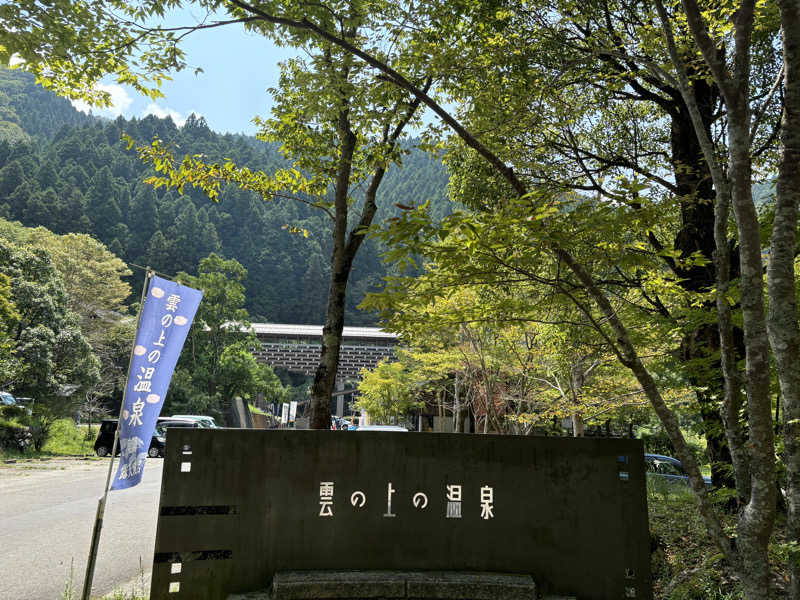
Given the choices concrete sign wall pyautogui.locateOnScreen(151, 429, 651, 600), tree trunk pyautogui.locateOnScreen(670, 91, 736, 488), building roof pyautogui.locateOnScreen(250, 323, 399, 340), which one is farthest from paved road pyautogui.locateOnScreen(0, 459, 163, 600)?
building roof pyautogui.locateOnScreen(250, 323, 399, 340)

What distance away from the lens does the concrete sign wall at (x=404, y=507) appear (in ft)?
11.9

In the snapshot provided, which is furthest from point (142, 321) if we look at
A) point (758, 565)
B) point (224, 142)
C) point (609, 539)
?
point (224, 142)

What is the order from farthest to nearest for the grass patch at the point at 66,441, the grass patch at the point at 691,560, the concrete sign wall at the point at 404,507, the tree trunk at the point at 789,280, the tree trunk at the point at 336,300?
1. the grass patch at the point at 66,441
2. the tree trunk at the point at 336,300
3. the grass patch at the point at 691,560
4. the concrete sign wall at the point at 404,507
5. the tree trunk at the point at 789,280

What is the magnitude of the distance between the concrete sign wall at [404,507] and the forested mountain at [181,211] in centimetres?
5401

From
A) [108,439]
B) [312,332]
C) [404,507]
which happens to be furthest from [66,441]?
[312,332]

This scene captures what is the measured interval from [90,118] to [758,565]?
496 feet

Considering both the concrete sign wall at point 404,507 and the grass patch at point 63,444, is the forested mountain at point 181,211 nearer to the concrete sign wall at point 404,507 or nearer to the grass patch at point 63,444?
the grass patch at point 63,444

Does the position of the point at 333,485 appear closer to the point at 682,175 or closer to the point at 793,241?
the point at 793,241

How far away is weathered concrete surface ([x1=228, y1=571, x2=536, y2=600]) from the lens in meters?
3.43

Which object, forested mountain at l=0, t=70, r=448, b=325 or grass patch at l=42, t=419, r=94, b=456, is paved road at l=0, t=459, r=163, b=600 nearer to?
grass patch at l=42, t=419, r=94, b=456

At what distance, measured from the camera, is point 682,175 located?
25.9ft

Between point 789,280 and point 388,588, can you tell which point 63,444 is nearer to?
point 388,588

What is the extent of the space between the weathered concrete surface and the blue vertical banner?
1.65 m

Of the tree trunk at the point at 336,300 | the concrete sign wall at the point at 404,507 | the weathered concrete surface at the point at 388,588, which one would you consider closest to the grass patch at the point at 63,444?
the tree trunk at the point at 336,300
